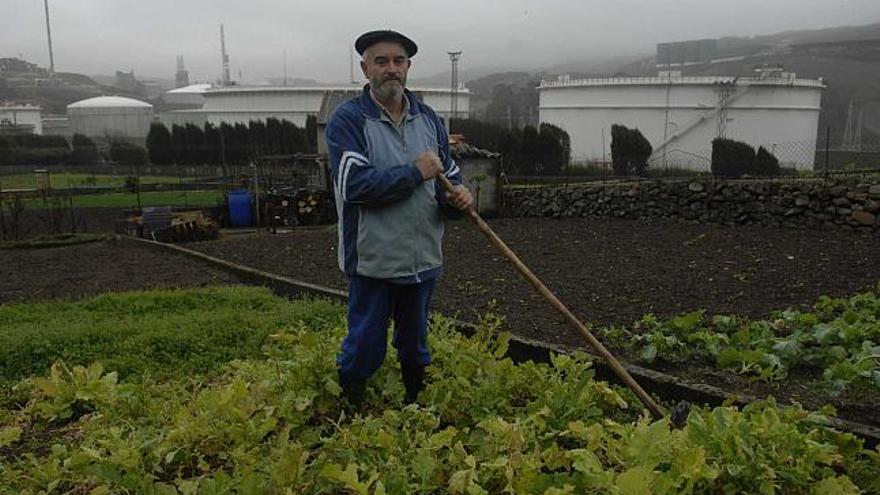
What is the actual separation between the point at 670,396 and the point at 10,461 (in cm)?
377

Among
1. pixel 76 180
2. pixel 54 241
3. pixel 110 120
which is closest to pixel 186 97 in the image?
pixel 110 120

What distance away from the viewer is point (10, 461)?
3.61 metres

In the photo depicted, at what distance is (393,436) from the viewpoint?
120 inches

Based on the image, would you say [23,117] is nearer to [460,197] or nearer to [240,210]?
[240,210]

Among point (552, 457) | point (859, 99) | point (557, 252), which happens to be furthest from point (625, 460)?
point (859, 99)

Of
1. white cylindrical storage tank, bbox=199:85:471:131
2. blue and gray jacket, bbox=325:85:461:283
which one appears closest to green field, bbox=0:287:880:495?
blue and gray jacket, bbox=325:85:461:283

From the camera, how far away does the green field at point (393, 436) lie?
2.54m

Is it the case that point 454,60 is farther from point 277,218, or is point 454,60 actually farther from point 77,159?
point 77,159

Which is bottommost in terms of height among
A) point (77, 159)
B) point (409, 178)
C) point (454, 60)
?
point (77, 159)

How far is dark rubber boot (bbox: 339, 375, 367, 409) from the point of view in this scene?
363cm

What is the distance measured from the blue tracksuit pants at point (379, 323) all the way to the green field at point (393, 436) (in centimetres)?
18

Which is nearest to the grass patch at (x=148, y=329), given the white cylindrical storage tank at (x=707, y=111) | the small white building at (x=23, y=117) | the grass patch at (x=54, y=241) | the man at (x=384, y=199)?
the man at (x=384, y=199)

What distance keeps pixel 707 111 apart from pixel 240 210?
2883cm

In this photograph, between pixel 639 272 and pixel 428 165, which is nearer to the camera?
pixel 428 165
